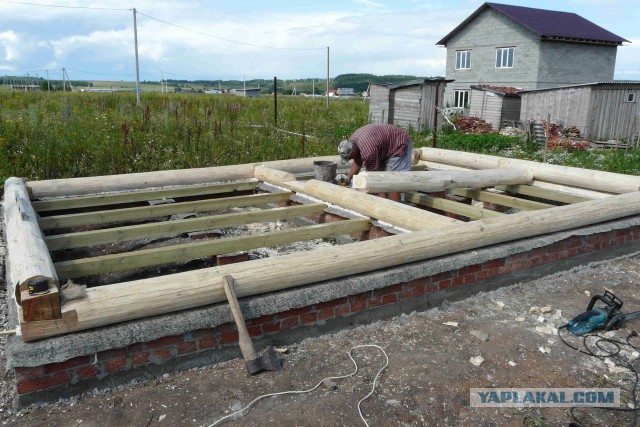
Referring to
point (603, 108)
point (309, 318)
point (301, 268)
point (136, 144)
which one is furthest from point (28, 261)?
point (603, 108)

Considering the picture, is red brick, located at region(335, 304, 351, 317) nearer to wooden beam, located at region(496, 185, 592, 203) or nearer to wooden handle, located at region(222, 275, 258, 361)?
wooden handle, located at region(222, 275, 258, 361)

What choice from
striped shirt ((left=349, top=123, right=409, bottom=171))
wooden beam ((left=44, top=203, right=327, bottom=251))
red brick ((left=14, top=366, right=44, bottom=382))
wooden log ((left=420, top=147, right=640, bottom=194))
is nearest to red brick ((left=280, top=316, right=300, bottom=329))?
red brick ((left=14, top=366, right=44, bottom=382))

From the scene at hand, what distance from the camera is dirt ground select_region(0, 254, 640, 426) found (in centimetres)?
276

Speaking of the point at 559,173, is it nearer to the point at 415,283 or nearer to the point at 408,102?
the point at 415,283

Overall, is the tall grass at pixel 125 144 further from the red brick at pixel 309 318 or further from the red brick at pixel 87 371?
the red brick at pixel 309 318

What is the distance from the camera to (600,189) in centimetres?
618

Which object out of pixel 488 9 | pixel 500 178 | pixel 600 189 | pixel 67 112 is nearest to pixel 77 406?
pixel 500 178

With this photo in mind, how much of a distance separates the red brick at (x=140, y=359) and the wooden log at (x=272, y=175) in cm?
356

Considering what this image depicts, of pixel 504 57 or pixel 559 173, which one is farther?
pixel 504 57

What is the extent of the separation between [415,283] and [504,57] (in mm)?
24235

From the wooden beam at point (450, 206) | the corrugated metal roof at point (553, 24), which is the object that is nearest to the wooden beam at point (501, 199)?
the wooden beam at point (450, 206)

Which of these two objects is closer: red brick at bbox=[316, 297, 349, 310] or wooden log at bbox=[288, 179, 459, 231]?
red brick at bbox=[316, 297, 349, 310]

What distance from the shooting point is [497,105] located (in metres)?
20.7

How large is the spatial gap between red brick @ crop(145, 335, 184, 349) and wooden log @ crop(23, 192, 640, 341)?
175mm
